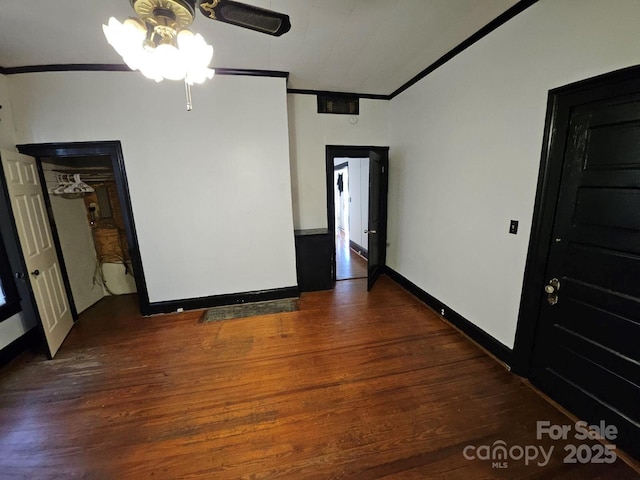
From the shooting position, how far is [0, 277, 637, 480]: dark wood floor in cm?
145

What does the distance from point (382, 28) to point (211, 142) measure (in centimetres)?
210

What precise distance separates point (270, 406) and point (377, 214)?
295cm

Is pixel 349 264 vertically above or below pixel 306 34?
below

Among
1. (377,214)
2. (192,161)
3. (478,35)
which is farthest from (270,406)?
(478,35)

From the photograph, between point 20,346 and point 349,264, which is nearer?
point 20,346

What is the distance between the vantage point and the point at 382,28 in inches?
83.2

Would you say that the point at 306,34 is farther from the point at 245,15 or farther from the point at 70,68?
the point at 70,68

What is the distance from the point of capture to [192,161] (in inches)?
115

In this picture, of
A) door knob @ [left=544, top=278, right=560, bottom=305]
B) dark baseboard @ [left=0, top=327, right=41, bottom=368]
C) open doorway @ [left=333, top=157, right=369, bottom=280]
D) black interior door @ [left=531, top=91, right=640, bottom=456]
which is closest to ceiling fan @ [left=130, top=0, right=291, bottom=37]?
black interior door @ [left=531, top=91, right=640, bottom=456]

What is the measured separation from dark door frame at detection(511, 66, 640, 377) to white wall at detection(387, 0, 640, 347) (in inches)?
2.3

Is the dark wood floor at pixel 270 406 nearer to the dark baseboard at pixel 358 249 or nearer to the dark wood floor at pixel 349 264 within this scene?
the dark wood floor at pixel 349 264

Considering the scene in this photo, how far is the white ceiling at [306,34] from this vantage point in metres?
1.81

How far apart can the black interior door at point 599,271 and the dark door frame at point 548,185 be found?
0.04 m

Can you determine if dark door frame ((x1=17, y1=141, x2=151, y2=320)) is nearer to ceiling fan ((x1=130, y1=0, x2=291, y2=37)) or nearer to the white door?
the white door
